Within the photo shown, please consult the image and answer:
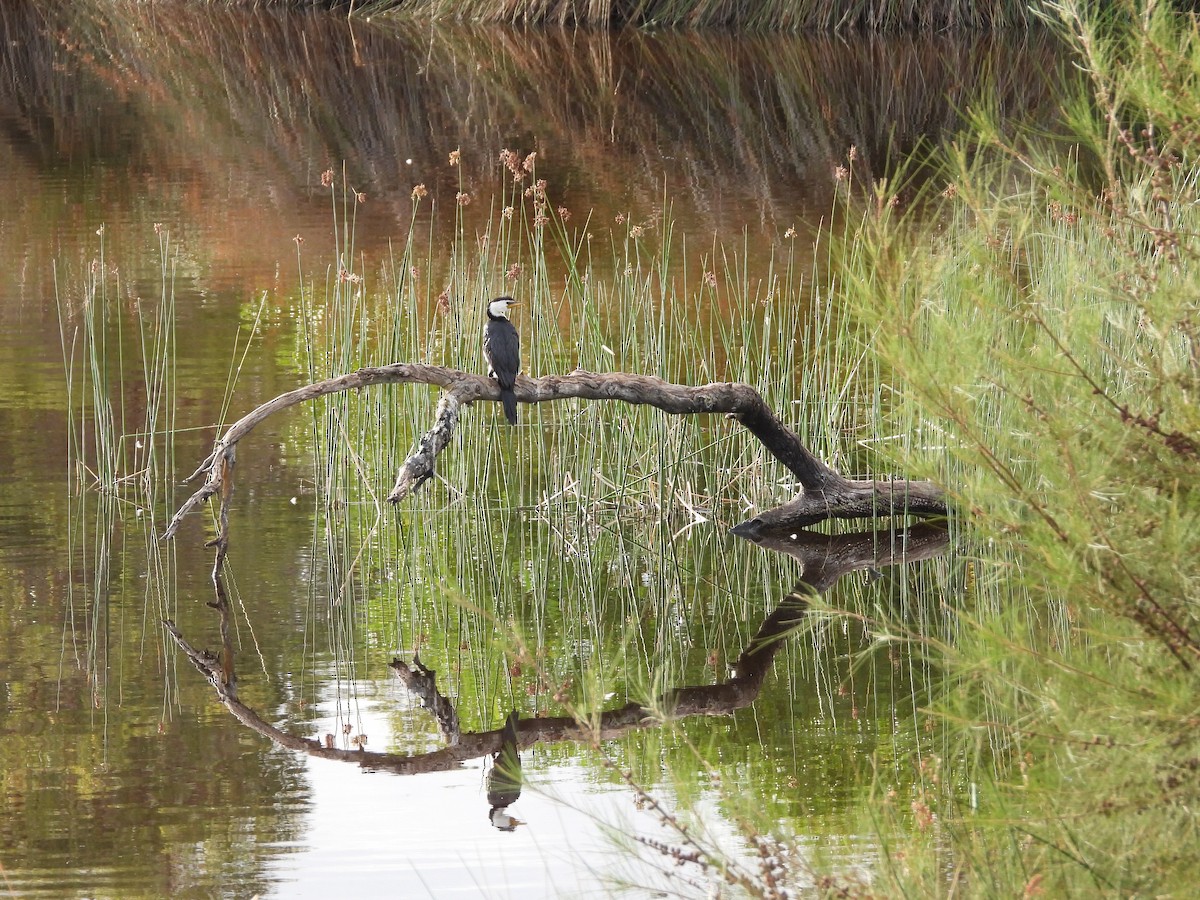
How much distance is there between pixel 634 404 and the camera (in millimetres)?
5621

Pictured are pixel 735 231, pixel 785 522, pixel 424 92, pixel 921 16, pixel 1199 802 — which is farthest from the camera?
pixel 921 16

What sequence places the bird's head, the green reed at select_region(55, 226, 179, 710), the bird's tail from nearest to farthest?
the green reed at select_region(55, 226, 179, 710), the bird's tail, the bird's head

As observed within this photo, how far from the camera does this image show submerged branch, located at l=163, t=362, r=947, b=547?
4512mm

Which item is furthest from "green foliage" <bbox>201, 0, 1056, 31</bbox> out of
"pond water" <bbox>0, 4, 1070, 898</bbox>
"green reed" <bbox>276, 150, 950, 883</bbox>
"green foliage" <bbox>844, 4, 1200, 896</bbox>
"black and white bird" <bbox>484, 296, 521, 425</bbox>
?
"green foliage" <bbox>844, 4, 1200, 896</bbox>

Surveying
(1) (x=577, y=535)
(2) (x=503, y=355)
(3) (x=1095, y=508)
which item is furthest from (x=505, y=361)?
(3) (x=1095, y=508)

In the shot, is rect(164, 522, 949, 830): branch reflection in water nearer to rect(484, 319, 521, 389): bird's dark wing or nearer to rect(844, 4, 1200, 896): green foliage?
rect(484, 319, 521, 389): bird's dark wing

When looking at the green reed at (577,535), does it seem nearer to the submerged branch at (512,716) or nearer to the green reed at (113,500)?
the submerged branch at (512,716)

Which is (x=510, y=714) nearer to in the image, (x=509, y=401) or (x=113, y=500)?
(x=509, y=401)

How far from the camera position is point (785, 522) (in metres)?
5.96

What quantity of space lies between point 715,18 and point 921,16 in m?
2.50

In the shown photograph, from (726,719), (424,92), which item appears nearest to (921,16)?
(424,92)

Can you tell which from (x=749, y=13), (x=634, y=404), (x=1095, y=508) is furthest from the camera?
(x=749, y=13)

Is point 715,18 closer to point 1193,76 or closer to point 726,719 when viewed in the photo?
point 726,719

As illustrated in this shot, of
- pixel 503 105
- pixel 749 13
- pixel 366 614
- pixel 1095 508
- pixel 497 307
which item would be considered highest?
pixel 749 13
